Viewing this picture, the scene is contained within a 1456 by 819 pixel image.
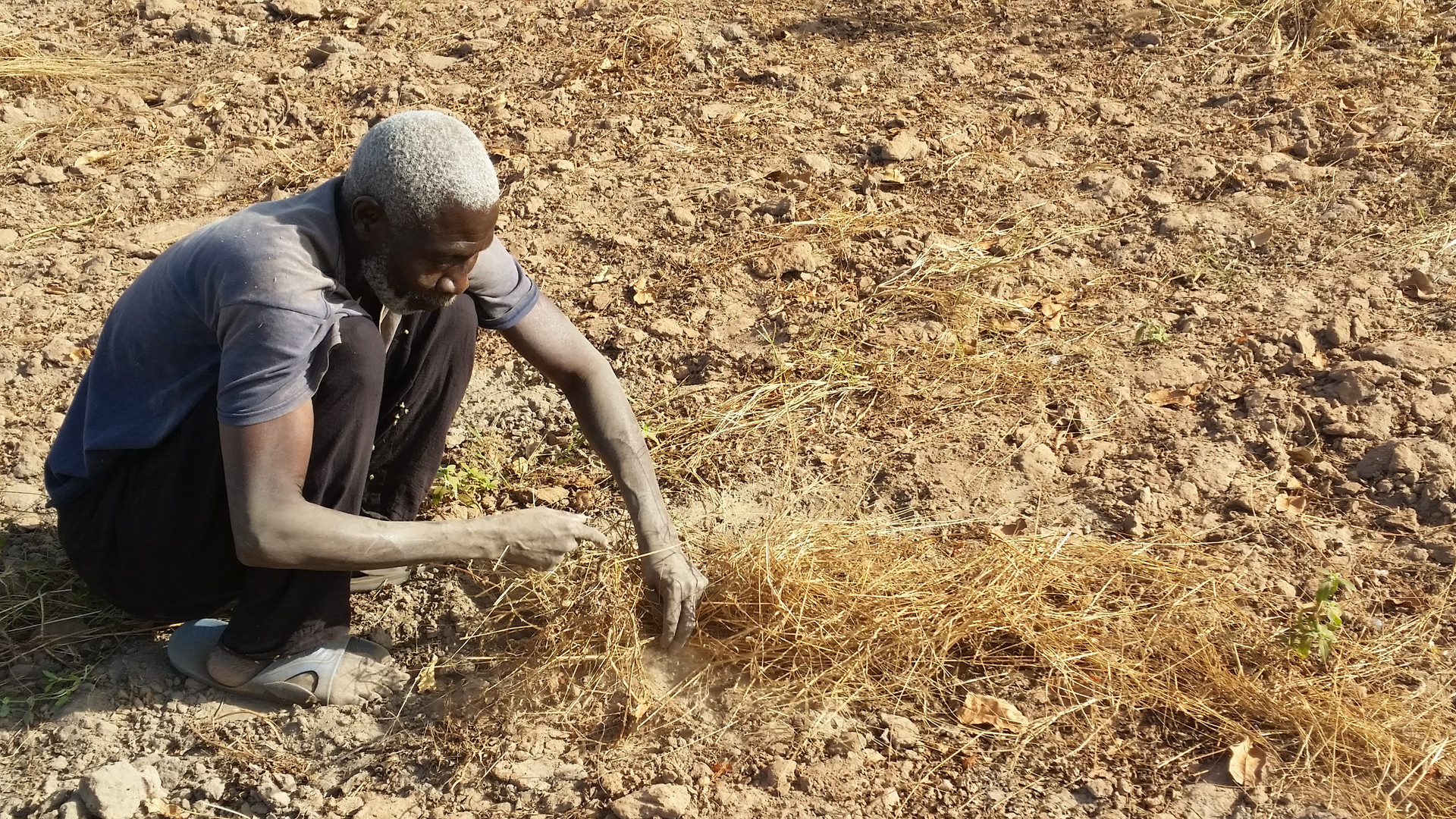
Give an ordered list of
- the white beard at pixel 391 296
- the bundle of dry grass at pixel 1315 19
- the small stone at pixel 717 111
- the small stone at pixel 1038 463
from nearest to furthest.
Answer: the white beard at pixel 391 296, the small stone at pixel 1038 463, the small stone at pixel 717 111, the bundle of dry grass at pixel 1315 19

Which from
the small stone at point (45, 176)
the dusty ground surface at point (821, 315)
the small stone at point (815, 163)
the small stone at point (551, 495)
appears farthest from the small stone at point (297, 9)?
the small stone at point (551, 495)

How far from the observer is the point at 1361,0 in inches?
194

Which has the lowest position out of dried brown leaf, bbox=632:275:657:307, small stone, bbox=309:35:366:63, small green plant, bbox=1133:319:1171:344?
dried brown leaf, bbox=632:275:657:307

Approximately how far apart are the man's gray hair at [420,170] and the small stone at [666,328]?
5.01 feet

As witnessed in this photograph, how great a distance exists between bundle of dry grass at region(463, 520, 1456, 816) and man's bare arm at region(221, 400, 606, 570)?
35cm

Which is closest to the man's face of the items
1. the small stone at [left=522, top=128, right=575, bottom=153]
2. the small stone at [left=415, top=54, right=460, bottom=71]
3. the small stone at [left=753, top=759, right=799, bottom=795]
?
the small stone at [left=753, top=759, right=799, bottom=795]

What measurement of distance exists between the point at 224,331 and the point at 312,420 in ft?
Result: 0.66

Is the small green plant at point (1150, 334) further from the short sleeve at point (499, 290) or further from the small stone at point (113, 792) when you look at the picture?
the small stone at point (113, 792)

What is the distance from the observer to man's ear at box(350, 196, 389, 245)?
6.75ft

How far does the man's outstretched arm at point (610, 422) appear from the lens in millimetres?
2457

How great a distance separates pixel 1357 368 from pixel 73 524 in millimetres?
3062

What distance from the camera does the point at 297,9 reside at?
207 inches

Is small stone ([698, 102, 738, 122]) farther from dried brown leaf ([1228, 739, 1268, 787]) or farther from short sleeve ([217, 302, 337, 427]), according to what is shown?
dried brown leaf ([1228, 739, 1268, 787])

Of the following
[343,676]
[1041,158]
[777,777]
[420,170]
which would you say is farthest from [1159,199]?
[343,676]
